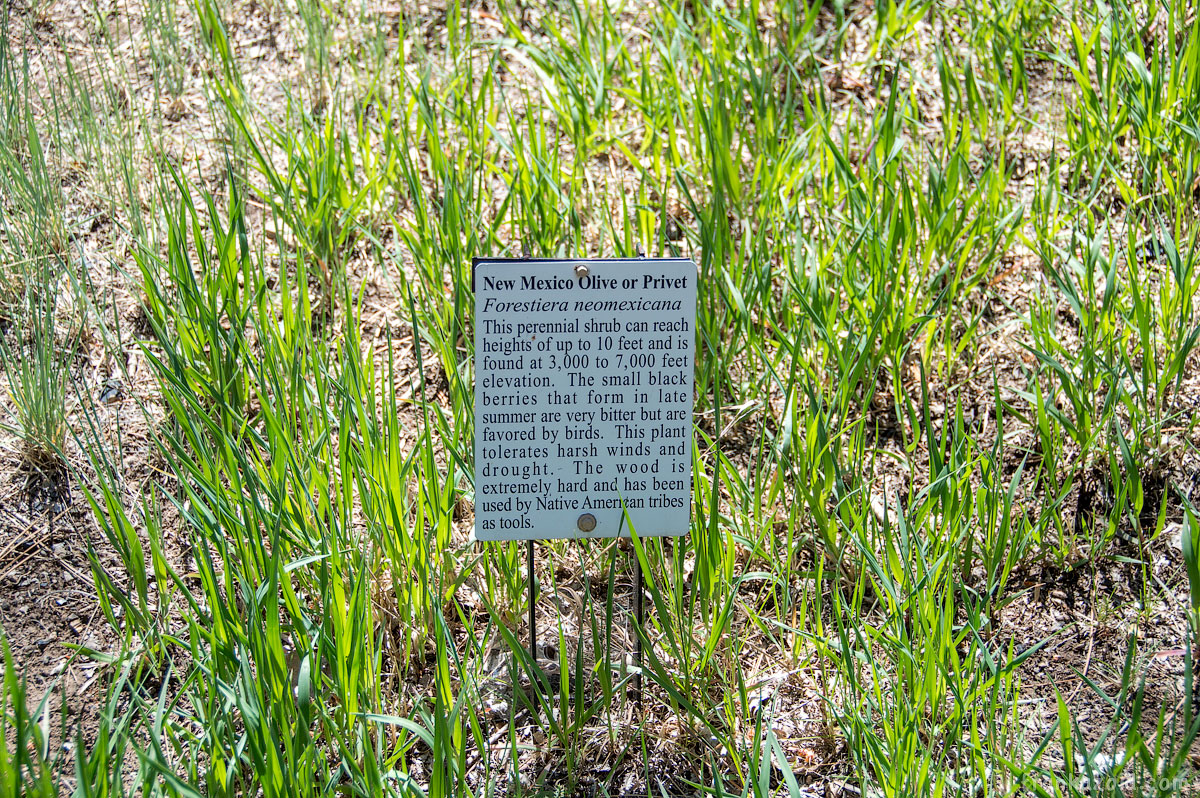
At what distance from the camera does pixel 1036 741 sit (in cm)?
147

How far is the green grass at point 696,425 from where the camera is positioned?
133 cm

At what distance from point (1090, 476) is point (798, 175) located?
0.95m

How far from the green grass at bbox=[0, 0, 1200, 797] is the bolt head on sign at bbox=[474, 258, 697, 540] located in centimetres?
11

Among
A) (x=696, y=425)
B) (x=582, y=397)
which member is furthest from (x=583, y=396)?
(x=696, y=425)

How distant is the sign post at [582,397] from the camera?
139 cm

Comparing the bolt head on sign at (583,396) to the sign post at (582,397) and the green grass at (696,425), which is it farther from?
the green grass at (696,425)

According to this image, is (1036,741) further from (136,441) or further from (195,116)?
(195,116)

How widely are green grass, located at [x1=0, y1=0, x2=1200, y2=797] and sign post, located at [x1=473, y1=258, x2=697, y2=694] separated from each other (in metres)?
0.10

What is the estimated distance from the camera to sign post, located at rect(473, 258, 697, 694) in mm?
1387

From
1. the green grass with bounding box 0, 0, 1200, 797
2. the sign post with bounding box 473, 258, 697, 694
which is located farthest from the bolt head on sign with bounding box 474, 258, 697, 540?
the green grass with bounding box 0, 0, 1200, 797

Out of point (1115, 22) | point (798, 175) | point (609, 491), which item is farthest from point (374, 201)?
point (1115, 22)

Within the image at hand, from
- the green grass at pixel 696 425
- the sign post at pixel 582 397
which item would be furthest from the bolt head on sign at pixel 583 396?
the green grass at pixel 696 425

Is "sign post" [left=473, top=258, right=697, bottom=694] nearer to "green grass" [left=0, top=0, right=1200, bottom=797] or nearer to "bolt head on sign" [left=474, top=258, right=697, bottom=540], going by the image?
"bolt head on sign" [left=474, top=258, right=697, bottom=540]

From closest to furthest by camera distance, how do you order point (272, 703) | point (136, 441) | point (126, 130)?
1. point (272, 703)
2. point (136, 441)
3. point (126, 130)
